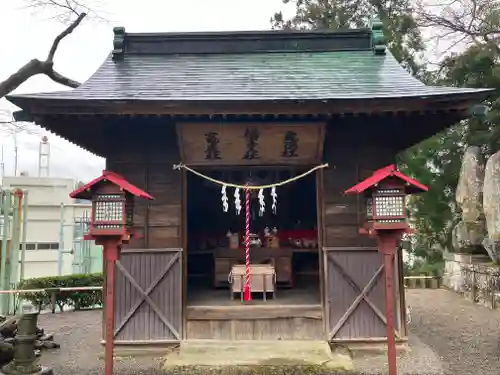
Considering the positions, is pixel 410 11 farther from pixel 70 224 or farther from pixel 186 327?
pixel 70 224

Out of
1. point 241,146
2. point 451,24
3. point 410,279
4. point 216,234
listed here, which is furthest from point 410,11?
point 241,146

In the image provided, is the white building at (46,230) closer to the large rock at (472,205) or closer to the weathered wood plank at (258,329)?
the weathered wood plank at (258,329)

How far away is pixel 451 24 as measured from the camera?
56.1 ft

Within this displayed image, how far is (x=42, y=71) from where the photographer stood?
13422mm

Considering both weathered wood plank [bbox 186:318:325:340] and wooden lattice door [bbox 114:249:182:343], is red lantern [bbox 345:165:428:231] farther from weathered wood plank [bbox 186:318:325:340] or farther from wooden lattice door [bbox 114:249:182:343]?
wooden lattice door [bbox 114:249:182:343]

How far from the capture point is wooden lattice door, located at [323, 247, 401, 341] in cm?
702

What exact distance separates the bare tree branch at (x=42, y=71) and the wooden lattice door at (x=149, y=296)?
7343 millimetres

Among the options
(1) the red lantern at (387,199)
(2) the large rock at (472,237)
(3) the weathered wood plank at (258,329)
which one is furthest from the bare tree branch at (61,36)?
(2) the large rock at (472,237)

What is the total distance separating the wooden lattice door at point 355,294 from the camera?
7016 millimetres

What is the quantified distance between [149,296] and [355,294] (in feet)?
11.2

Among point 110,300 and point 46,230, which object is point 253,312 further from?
point 46,230

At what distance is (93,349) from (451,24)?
1727cm

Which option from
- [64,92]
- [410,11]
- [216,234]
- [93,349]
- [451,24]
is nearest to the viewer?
[64,92]

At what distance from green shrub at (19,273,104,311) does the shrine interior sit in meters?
3.50
